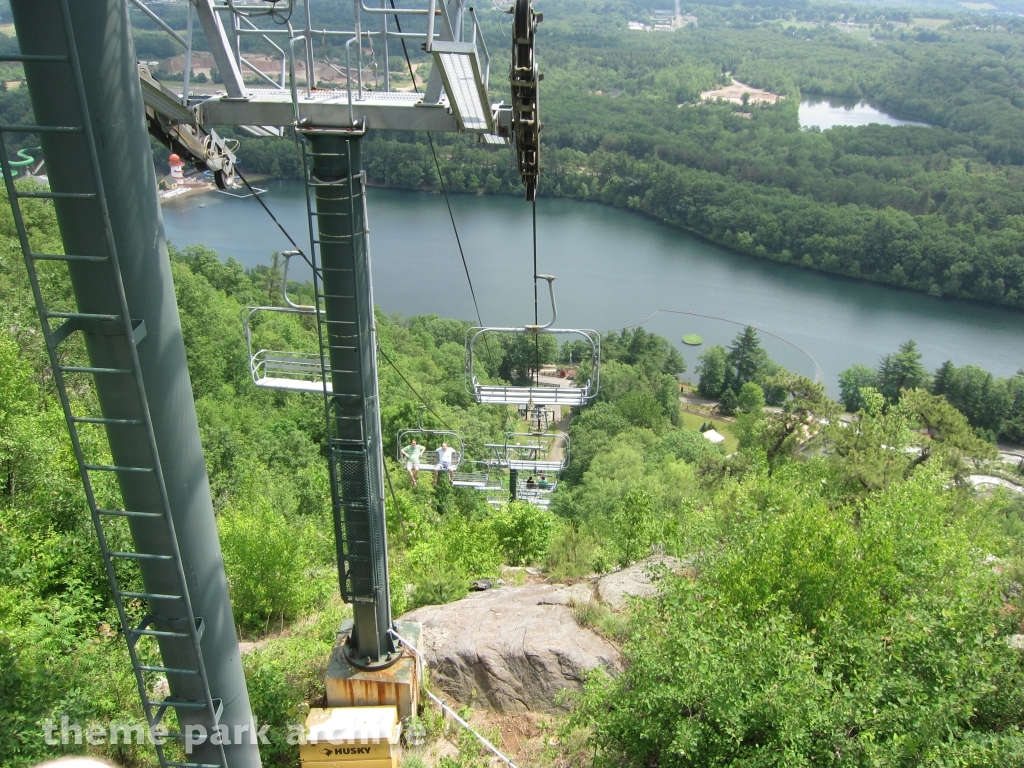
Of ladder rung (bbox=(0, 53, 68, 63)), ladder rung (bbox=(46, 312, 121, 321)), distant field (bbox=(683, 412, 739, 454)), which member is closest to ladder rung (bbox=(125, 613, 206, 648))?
ladder rung (bbox=(46, 312, 121, 321))

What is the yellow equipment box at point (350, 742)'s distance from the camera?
337cm

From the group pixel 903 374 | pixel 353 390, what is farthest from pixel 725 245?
pixel 353 390

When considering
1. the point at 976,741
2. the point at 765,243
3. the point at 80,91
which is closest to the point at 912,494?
the point at 976,741

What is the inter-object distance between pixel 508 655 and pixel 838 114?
76.3m

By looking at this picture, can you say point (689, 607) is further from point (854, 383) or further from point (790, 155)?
point (790, 155)

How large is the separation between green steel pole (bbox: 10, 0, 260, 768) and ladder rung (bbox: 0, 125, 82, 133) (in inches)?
1.0

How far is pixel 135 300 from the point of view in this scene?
1.83 m

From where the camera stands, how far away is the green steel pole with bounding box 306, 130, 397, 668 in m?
2.86

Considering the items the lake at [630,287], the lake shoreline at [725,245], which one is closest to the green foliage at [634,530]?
the lake at [630,287]

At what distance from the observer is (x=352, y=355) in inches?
120

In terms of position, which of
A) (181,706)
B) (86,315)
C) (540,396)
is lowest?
(540,396)

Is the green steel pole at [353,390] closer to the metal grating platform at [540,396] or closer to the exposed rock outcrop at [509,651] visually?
the exposed rock outcrop at [509,651]

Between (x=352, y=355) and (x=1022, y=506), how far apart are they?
14.7 m

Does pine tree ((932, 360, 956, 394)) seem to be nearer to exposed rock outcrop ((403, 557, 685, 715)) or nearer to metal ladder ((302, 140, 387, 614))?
exposed rock outcrop ((403, 557, 685, 715))
